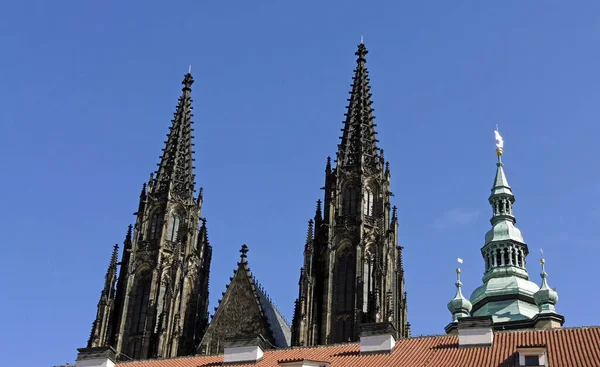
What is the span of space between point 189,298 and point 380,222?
13.4 meters

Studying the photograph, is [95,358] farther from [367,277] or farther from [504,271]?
[504,271]

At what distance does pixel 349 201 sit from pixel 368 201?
3.91 ft

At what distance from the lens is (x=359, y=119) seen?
221 feet

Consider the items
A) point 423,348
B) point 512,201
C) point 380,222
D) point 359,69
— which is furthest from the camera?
point 512,201

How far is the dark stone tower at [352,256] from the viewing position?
5716 centimetres

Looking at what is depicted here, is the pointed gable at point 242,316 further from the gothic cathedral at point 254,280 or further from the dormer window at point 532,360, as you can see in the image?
the dormer window at point 532,360

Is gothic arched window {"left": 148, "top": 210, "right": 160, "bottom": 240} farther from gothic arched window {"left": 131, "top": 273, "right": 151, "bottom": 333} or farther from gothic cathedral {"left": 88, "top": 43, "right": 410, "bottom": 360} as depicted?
gothic arched window {"left": 131, "top": 273, "right": 151, "bottom": 333}

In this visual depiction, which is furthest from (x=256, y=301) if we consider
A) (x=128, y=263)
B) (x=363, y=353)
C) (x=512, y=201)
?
(x=512, y=201)

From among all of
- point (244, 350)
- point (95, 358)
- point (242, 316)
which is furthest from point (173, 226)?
point (244, 350)

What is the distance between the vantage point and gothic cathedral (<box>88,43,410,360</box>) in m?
58.0

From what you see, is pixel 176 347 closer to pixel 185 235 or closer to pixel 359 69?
pixel 185 235

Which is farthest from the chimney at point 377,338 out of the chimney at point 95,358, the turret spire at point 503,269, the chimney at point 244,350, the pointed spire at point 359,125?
the turret spire at point 503,269

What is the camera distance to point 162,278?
63219 mm

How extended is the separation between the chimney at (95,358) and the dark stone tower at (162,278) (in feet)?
56.0
